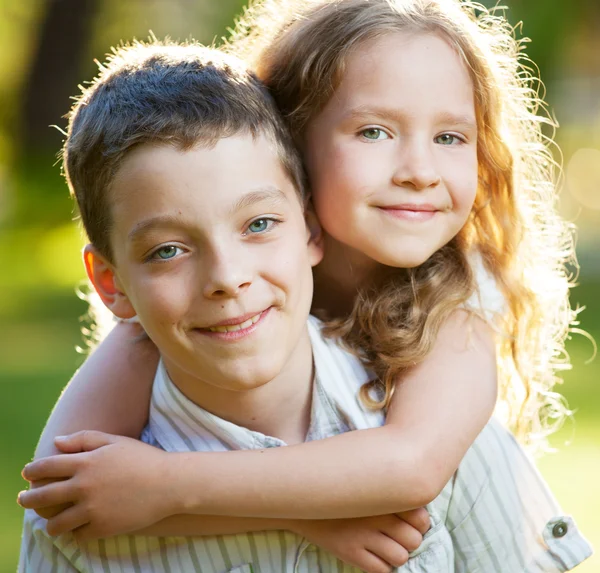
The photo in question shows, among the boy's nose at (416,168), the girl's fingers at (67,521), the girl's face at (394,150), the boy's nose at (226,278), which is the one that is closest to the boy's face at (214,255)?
the boy's nose at (226,278)

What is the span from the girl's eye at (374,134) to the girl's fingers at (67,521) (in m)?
1.19

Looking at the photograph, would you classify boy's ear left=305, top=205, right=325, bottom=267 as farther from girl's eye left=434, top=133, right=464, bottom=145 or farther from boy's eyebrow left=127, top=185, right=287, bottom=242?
girl's eye left=434, top=133, right=464, bottom=145

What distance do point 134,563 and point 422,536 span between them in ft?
2.43

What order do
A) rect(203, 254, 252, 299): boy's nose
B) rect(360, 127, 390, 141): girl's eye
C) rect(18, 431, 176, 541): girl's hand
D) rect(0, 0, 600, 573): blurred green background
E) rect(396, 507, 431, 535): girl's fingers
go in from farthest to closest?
rect(0, 0, 600, 573): blurred green background
rect(360, 127, 390, 141): girl's eye
rect(396, 507, 431, 535): girl's fingers
rect(18, 431, 176, 541): girl's hand
rect(203, 254, 252, 299): boy's nose

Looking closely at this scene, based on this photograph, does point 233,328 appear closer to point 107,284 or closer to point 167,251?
point 167,251

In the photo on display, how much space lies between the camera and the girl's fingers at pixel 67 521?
2.42m

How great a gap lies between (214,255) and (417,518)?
838 millimetres

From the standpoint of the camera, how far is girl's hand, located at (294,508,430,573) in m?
2.41

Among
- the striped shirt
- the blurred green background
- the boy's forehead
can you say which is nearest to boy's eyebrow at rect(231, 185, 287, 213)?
the boy's forehead

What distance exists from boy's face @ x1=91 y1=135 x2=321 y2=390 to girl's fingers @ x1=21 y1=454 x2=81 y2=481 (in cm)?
36

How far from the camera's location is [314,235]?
2.65 meters

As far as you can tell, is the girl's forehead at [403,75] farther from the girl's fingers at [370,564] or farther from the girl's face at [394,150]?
the girl's fingers at [370,564]

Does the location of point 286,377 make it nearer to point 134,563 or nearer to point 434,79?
point 134,563

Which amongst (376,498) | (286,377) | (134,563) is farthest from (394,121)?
(134,563)
